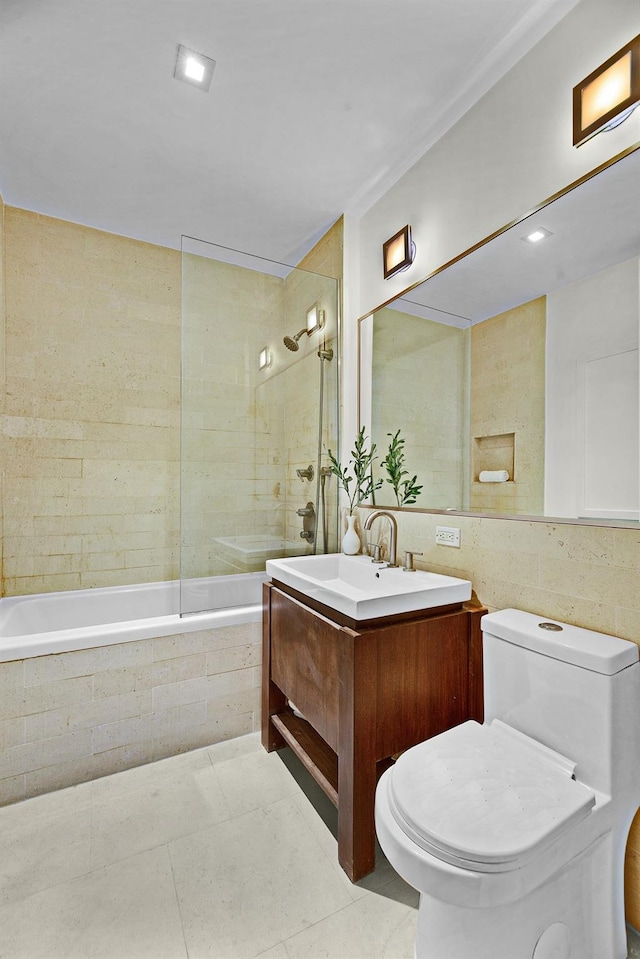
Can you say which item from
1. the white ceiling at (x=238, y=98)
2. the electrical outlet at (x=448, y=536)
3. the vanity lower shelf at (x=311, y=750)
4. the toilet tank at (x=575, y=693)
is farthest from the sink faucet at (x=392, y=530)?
the white ceiling at (x=238, y=98)

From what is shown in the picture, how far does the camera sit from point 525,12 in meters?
1.41

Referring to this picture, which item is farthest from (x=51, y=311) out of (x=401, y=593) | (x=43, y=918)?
(x=43, y=918)

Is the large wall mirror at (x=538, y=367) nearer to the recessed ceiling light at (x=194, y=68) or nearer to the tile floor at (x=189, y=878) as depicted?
the recessed ceiling light at (x=194, y=68)

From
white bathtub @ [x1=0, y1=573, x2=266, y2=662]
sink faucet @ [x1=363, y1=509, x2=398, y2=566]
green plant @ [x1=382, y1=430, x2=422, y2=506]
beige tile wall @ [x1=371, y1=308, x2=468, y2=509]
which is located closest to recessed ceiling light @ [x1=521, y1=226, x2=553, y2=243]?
beige tile wall @ [x1=371, y1=308, x2=468, y2=509]

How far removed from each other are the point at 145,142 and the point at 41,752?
2555 mm

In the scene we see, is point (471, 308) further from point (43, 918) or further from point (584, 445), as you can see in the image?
point (43, 918)

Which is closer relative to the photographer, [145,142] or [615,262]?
[615,262]

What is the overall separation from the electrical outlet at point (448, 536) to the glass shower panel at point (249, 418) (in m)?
0.76

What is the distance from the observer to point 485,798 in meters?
1.01

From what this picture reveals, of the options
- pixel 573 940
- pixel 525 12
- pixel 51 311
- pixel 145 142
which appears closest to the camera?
pixel 573 940

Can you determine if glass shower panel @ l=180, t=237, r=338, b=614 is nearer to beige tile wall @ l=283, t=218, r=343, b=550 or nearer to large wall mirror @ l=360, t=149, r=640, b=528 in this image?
beige tile wall @ l=283, t=218, r=343, b=550

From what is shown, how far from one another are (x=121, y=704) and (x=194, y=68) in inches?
96.9

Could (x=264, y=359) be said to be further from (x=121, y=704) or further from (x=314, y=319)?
(x=121, y=704)

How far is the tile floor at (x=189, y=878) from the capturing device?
46.4 inches
